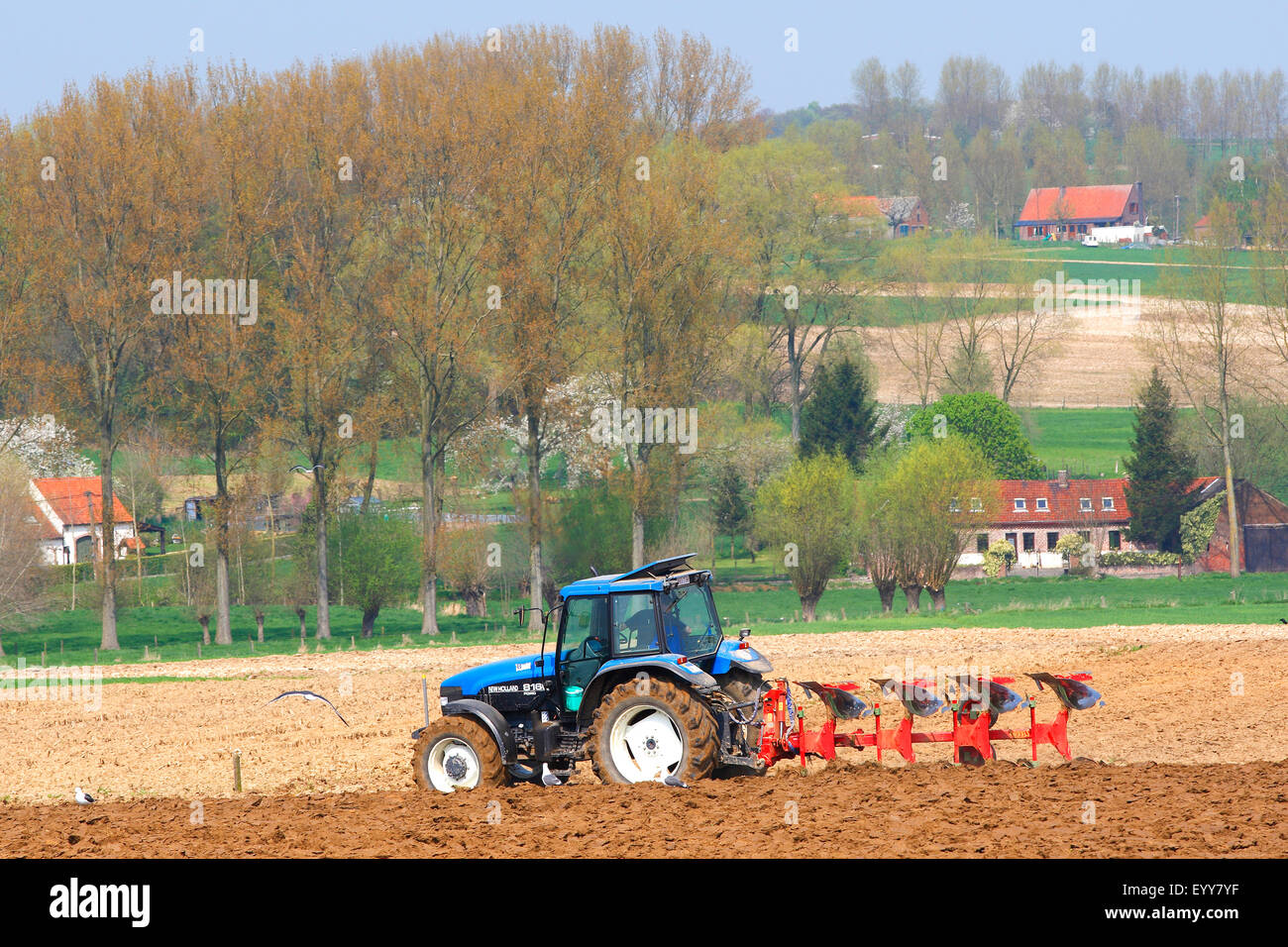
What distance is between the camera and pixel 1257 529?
59.6 metres

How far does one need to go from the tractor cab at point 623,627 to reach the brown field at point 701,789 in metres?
1.20

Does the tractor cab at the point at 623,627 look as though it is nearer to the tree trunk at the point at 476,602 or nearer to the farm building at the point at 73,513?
the tree trunk at the point at 476,602

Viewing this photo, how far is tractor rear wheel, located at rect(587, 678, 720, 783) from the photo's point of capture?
12.7m

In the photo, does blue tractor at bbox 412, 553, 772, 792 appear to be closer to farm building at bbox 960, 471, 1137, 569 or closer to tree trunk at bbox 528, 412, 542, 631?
tree trunk at bbox 528, 412, 542, 631

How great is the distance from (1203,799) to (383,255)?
36550 mm

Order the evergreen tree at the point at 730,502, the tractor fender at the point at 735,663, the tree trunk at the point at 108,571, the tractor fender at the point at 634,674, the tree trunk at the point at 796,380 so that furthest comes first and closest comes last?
the tree trunk at the point at 796,380, the evergreen tree at the point at 730,502, the tree trunk at the point at 108,571, the tractor fender at the point at 735,663, the tractor fender at the point at 634,674

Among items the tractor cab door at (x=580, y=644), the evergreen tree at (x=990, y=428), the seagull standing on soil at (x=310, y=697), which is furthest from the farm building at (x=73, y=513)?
the tractor cab door at (x=580, y=644)

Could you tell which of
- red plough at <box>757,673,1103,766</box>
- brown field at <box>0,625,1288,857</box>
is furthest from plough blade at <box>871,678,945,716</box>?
brown field at <box>0,625,1288,857</box>

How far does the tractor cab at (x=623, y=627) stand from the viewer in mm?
13281

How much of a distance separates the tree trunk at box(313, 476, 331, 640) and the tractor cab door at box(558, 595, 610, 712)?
99.9 ft

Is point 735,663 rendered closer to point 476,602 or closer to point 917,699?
point 917,699

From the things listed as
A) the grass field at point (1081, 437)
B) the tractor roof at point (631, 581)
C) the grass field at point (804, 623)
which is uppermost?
the grass field at point (1081, 437)
